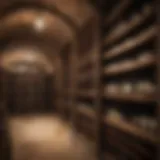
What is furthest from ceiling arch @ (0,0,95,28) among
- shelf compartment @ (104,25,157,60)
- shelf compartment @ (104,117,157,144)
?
shelf compartment @ (104,117,157,144)

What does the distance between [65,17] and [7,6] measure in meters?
1.19

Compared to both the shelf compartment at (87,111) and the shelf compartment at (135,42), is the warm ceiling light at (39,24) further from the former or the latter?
the shelf compartment at (135,42)

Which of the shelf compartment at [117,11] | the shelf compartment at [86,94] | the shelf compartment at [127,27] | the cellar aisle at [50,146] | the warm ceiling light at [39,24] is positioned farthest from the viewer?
the warm ceiling light at [39,24]

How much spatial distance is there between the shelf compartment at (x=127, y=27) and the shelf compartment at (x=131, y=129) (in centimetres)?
109

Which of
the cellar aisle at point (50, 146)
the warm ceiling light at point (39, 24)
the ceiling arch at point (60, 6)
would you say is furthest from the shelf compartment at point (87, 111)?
the warm ceiling light at point (39, 24)

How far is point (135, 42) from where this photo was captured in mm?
→ 3305

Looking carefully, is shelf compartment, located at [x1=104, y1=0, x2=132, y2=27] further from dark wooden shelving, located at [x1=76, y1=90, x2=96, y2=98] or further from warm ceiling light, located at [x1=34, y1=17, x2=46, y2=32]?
warm ceiling light, located at [x1=34, y1=17, x2=46, y2=32]

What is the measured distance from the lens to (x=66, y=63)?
9578mm

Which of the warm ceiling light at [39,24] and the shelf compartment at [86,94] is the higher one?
the warm ceiling light at [39,24]

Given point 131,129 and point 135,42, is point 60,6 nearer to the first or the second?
point 135,42

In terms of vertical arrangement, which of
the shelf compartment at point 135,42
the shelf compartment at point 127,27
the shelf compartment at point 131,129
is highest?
the shelf compartment at point 127,27

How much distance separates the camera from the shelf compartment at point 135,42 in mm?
2852

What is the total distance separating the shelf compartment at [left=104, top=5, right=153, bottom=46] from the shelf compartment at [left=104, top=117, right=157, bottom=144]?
109cm

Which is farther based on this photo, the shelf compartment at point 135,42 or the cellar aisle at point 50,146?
the cellar aisle at point 50,146
